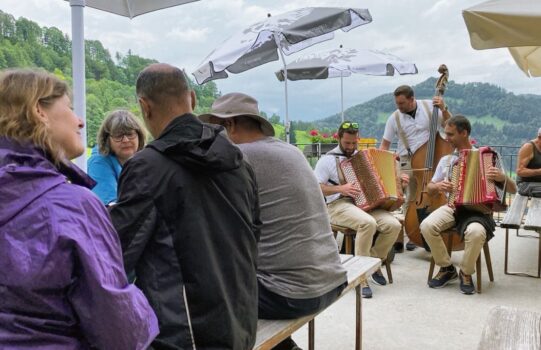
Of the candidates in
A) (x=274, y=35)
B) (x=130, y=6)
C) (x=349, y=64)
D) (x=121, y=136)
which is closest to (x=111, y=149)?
(x=121, y=136)

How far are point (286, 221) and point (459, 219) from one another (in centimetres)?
265

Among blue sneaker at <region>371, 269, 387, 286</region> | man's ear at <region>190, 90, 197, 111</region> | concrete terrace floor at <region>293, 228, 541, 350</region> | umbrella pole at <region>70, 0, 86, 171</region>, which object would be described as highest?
umbrella pole at <region>70, 0, 86, 171</region>

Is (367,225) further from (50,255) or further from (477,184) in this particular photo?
(50,255)

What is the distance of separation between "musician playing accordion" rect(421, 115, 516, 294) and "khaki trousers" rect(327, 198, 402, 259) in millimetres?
292

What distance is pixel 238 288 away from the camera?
152 cm

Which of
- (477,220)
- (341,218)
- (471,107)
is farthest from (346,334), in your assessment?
(471,107)

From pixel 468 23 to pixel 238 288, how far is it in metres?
2.79

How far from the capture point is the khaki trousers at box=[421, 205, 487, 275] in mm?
3896

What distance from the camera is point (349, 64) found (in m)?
7.60

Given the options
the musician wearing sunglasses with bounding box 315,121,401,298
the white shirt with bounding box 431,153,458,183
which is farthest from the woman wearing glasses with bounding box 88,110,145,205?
the white shirt with bounding box 431,153,458,183

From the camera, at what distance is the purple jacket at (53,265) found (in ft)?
3.12

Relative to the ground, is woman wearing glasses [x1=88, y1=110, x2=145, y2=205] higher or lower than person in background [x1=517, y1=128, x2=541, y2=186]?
higher

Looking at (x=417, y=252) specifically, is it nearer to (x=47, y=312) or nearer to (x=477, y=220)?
(x=477, y=220)

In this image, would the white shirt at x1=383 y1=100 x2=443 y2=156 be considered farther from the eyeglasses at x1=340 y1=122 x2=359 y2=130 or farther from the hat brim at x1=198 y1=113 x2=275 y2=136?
the hat brim at x1=198 y1=113 x2=275 y2=136
